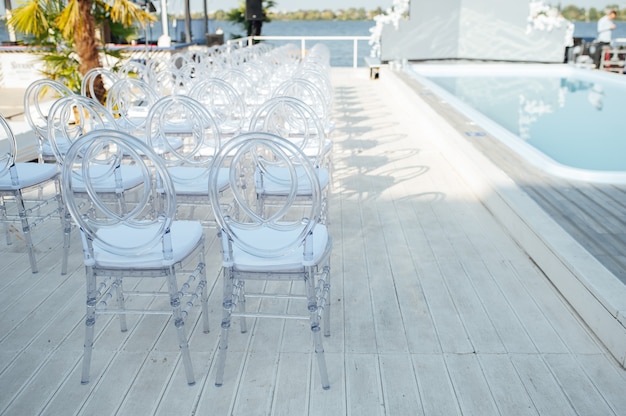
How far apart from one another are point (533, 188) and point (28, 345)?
3.23 metres

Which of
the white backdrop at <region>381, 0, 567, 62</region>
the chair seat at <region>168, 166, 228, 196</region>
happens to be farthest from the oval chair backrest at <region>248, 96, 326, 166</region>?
the white backdrop at <region>381, 0, 567, 62</region>

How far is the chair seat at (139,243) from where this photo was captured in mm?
2168

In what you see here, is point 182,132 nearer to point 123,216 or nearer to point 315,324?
point 123,216

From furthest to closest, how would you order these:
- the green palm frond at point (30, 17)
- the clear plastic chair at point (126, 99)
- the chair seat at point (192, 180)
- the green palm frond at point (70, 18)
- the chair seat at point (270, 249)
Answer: the green palm frond at point (70, 18)
the green palm frond at point (30, 17)
the clear plastic chair at point (126, 99)
the chair seat at point (192, 180)
the chair seat at point (270, 249)

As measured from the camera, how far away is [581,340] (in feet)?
8.29

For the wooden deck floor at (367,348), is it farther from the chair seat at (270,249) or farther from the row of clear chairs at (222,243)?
→ the chair seat at (270,249)

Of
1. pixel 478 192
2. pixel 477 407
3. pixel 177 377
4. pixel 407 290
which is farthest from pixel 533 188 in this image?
pixel 177 377

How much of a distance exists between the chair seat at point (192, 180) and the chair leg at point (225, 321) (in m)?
0.89

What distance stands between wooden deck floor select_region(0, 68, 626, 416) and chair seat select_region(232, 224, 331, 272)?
1.52ft

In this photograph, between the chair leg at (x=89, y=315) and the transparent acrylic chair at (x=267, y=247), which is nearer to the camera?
the transparent acrylic chair at (x=267, y=247)

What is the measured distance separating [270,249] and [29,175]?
1.80 meters

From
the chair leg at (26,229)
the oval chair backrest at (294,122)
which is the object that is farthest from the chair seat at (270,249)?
the chair leg at (26,229)

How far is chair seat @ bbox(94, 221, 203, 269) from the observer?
217cm

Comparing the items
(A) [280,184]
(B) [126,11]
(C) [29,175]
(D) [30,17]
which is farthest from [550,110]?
(C) [29,175]
